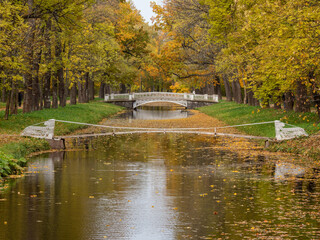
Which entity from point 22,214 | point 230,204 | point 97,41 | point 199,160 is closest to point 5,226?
point 22,214

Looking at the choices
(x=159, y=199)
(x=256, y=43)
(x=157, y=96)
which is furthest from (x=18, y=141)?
(x=157, y=96)

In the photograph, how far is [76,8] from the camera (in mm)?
31062

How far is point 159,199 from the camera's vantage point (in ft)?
41.9

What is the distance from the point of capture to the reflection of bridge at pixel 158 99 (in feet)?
246

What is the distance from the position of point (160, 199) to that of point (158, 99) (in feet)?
218

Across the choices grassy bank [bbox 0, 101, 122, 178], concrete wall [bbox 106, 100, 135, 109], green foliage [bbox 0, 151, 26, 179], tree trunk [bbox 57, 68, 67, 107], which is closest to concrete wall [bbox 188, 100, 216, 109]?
concrete wall [bbox 106, 100, 135, 109]

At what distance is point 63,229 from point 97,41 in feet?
141

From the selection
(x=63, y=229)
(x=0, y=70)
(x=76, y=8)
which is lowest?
(x=63, y=229)

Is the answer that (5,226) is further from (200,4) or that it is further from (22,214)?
(200,4)

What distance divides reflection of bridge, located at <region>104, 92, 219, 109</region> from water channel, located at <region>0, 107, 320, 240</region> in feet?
177

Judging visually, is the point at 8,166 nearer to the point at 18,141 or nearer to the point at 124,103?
the point at 18,141

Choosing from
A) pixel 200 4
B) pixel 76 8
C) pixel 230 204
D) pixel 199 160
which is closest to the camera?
pixel 230 204

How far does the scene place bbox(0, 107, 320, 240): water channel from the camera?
9.84 meters

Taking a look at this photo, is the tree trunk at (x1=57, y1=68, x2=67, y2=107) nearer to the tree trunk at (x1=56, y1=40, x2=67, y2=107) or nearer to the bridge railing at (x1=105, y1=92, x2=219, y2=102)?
the tree trunk at (x1=56, y1=40, x2=67, y2=107)
